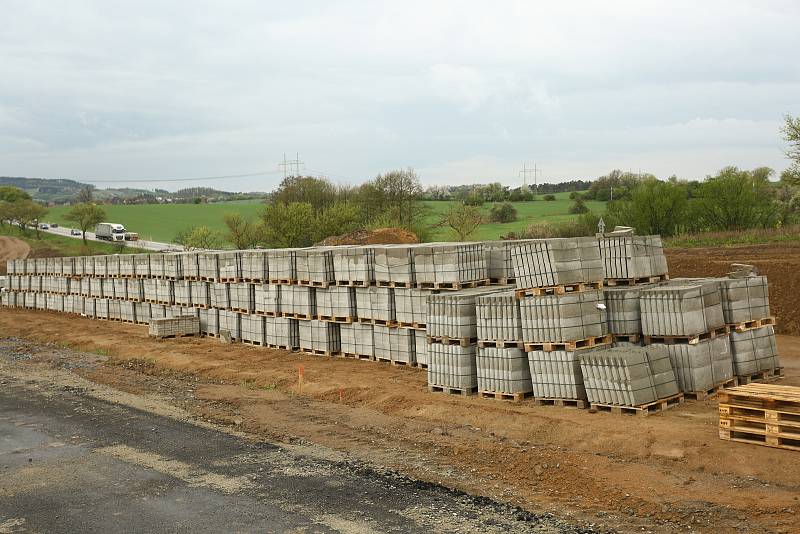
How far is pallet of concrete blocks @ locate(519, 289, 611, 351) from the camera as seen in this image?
1301 cm

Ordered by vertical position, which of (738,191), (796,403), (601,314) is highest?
(738,191)

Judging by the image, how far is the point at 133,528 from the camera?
28.9 ft

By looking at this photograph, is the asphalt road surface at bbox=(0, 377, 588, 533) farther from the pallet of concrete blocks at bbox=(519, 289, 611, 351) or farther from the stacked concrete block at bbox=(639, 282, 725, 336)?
the stacked concrete block at bbox=(639, 282, 725, 336)

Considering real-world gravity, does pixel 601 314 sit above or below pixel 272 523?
above

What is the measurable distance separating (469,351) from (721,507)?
21.1 ft

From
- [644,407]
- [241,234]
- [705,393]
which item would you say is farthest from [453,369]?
[241,234]

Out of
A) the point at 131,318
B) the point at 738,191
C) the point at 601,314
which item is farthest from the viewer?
the point at 738,191

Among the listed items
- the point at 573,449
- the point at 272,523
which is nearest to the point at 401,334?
the point at 573,449

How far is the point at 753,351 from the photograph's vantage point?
1392cm

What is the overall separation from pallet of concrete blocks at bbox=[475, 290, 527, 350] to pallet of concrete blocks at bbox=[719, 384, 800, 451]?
13.1 ft

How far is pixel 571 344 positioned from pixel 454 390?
2840mm

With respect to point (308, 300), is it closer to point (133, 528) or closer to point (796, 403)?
point (133, 528)

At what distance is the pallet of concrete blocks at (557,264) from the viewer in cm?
1343

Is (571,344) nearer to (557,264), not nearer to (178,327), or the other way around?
(557,264)
